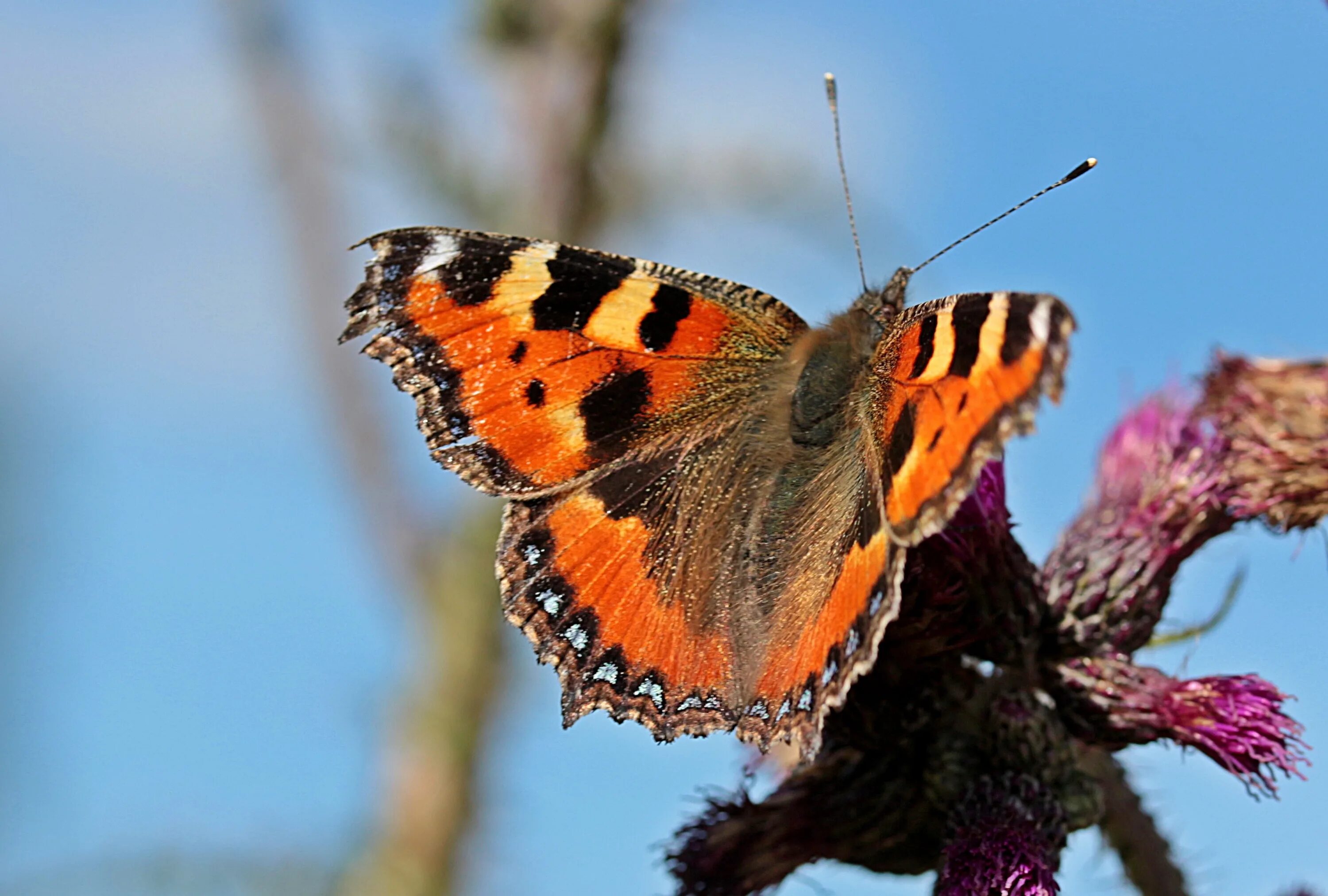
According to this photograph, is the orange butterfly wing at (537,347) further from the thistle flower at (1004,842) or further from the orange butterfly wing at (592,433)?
the thistle flower at (1004,842)

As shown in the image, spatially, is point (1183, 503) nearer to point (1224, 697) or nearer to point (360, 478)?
point (1224, 697)

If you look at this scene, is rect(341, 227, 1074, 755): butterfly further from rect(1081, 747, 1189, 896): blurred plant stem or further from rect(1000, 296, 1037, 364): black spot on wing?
rect(1081, 747, 1189, 896): blurred plant stem

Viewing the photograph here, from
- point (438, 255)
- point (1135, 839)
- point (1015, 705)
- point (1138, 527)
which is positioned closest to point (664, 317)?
point (438, 255)

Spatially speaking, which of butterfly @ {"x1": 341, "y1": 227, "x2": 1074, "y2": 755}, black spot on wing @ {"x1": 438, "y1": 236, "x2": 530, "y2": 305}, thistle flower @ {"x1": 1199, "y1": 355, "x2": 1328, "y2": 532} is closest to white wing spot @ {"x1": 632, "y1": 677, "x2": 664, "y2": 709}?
butterfly @ {"x1": 341, "y1": 227, "x2": 1074, "y2": 755}

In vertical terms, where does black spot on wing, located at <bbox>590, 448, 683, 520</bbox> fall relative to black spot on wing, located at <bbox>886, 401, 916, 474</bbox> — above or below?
above

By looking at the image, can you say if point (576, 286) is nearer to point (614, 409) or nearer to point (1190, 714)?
point (614, 409)

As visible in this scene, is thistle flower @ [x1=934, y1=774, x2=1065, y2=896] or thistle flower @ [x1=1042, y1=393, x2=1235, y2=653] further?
thistle flower @ [x1=1042, y1=393, x2=1235, y2=653]

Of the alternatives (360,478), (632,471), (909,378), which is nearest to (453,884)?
(360,478)

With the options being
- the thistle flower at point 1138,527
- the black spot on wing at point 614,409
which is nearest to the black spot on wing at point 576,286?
the black spot on wing at point 614,409
